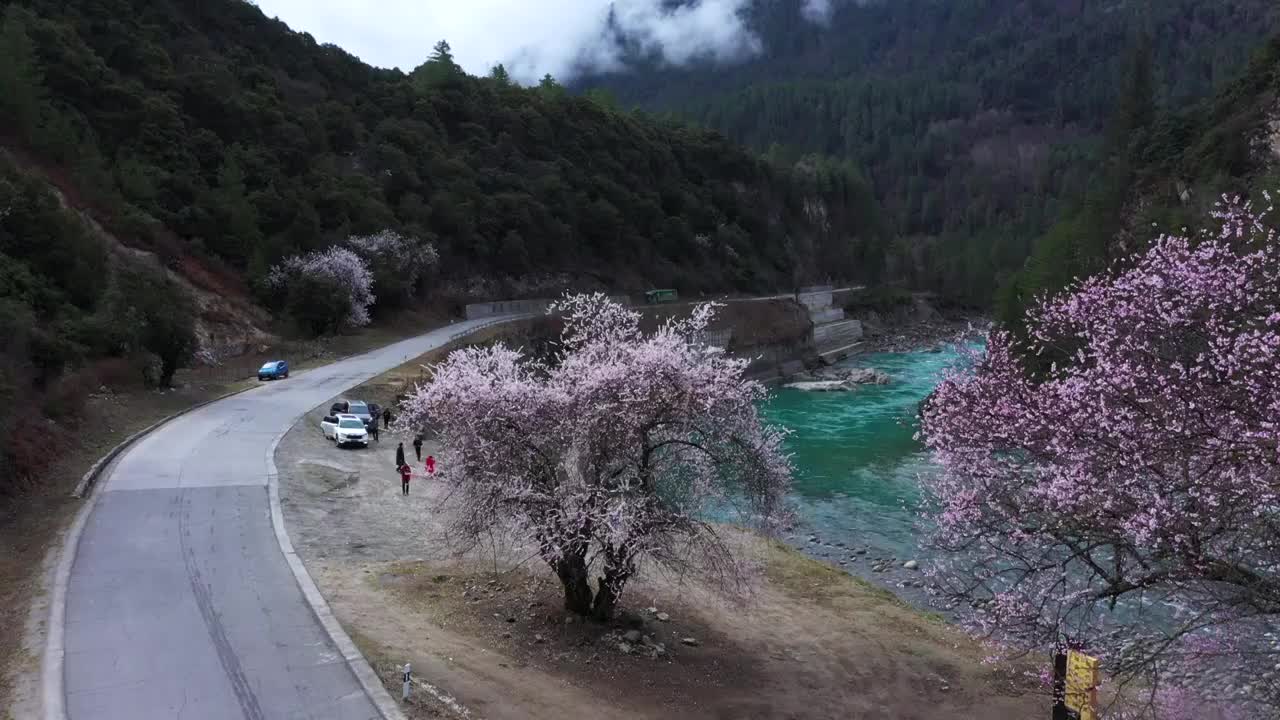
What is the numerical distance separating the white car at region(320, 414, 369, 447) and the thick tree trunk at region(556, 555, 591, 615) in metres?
17.2

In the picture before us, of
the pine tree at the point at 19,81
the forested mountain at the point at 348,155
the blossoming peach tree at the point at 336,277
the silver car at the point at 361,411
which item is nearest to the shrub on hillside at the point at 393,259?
the blossoming peach tree at the point at 336,277

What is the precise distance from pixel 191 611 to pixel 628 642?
785 cm

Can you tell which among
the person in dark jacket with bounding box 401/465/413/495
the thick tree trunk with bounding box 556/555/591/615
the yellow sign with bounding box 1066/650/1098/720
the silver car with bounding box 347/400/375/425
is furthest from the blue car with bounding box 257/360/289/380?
the yellow sign with bounding box 1066/650/1098/720

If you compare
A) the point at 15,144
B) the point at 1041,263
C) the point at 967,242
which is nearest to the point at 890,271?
the point at 967,242

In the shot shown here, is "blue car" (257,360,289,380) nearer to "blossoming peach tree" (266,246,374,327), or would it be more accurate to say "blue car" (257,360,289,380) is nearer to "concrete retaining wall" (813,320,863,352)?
"blossoming peach tree" (266,246,374,327)

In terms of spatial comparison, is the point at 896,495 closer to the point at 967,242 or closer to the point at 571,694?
the point at 571,694

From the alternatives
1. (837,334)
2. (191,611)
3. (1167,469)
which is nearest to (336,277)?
(191,611)

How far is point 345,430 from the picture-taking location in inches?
1230

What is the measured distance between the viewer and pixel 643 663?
1534 centimetres

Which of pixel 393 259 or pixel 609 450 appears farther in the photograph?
pixel 393 259

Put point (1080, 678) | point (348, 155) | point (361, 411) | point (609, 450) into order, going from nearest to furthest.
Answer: point (1080, 678), point (609, 450), point (361, 411), point (348, 155)

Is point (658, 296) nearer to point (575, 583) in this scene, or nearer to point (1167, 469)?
point (575, 583)

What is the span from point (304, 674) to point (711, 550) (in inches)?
292

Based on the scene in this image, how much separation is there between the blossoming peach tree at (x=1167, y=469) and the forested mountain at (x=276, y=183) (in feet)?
73.5
